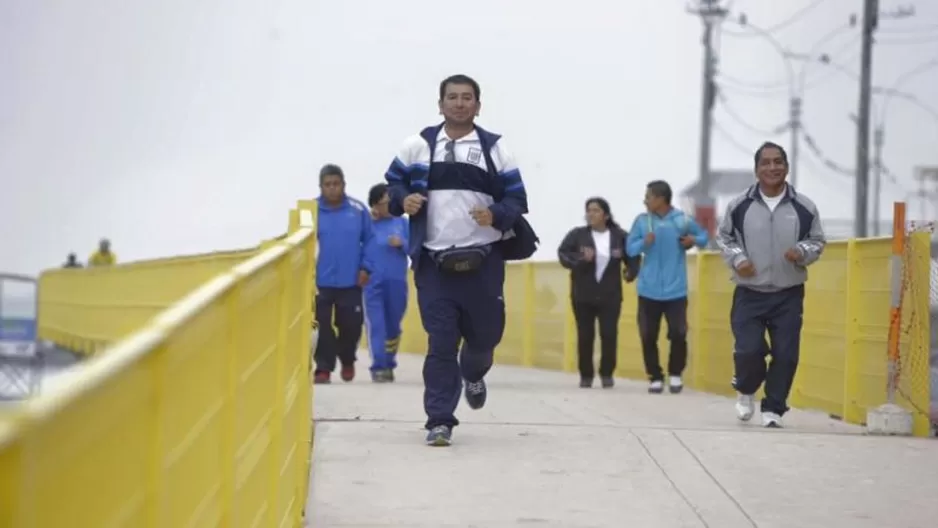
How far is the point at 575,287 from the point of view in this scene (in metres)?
16.0

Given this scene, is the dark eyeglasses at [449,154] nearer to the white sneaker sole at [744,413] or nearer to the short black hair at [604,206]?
the white sneaker sole at [744,413]

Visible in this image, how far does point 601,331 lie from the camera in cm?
1591

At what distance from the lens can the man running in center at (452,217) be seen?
350 inches

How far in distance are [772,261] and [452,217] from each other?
2642mm

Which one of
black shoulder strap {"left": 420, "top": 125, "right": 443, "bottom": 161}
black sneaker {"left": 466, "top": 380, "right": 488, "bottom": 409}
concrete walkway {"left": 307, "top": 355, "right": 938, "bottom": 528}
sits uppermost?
black shoulder strap {"left": 420, "top": 125, "right": 443, "bottom": 161}

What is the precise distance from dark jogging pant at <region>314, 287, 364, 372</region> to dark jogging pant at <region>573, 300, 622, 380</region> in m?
2.08

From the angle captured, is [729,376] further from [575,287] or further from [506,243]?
[506,243]

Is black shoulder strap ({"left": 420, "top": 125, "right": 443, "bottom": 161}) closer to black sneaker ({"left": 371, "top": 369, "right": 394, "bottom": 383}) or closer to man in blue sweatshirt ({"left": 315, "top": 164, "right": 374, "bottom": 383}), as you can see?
man in blue sweatshirt ({"left": 315, "top": 164, "right": 374, "bottom": 383})

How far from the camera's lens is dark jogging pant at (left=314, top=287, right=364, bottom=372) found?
1480 centimetres

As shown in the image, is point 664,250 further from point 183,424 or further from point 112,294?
point 183,424

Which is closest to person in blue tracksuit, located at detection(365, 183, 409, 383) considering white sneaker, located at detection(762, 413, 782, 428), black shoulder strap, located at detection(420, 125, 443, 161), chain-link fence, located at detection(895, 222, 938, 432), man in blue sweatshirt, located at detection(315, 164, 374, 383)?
man in blue sweatshirt, located at detection(315, 164, 374, 383)

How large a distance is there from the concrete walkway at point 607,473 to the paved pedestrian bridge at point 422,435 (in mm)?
20

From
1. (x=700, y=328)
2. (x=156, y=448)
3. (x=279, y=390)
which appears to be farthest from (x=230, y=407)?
(x=700, y=328)

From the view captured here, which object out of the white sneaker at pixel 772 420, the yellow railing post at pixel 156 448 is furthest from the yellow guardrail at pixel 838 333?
the yellow railing post at pixel 156 448
